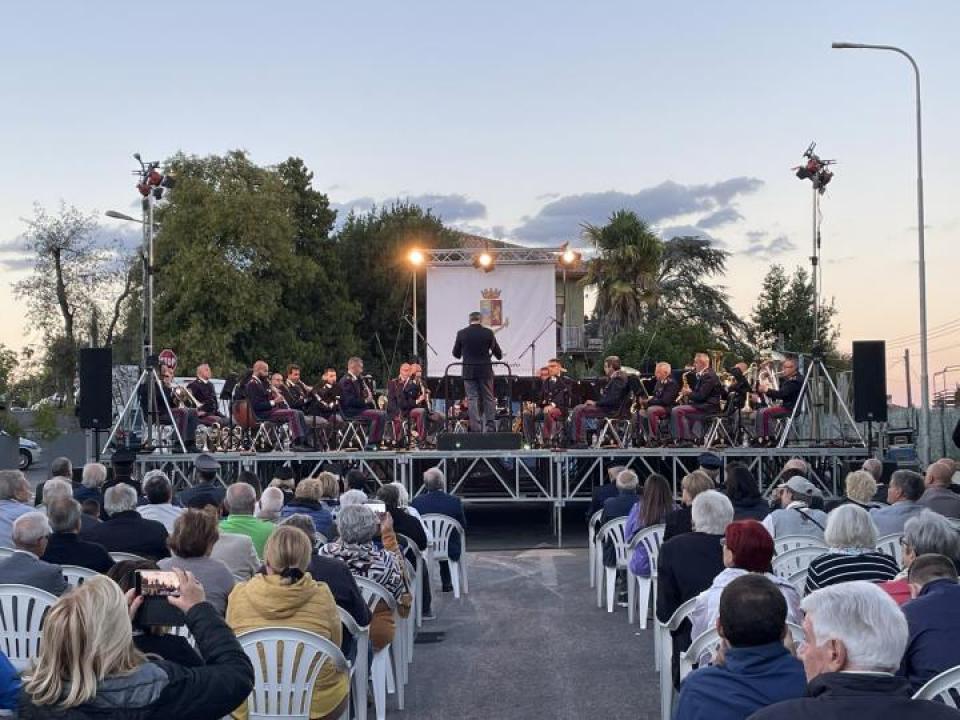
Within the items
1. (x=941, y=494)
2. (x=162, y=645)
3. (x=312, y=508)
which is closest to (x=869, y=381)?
(x=941, y=494)

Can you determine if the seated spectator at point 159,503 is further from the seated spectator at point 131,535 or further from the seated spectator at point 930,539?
the seated spectator at point 930,539

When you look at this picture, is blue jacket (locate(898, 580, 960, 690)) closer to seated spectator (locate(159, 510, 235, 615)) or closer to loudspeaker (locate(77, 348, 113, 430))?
seated spectator (locate(159, 510, 235, 615))

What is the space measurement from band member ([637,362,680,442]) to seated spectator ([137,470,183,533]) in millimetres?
7736

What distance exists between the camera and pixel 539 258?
19.8 metres

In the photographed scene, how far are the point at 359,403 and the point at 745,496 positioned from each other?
8.13m

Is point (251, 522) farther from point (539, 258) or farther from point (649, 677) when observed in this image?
point (539, 258)

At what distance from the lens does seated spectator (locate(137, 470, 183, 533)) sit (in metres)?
6.86

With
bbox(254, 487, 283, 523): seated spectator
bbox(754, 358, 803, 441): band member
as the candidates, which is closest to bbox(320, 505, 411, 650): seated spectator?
bbox(254, 487, 283, 523): seated spectator

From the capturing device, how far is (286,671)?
399 cm

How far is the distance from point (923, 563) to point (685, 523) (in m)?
2.41

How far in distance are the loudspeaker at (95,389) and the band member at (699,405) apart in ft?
22.8

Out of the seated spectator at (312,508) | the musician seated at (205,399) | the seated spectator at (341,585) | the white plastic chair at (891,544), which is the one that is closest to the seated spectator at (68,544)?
the seated spectator at (341,585)

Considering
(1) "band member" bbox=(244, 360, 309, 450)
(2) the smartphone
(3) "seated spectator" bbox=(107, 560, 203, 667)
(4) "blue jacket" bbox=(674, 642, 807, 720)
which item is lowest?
(4) "blue jacket" bbox=(674, 642, 807, 720)

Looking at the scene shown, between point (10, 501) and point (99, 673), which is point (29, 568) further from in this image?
point (99, 673)
